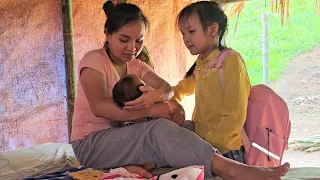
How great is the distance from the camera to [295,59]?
24.1ft

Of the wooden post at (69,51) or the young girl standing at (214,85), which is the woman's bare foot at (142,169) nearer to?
the young girl standing at (214,85)

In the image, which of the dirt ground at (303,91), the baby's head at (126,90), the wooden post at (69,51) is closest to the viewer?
the baby's head at (126,90)

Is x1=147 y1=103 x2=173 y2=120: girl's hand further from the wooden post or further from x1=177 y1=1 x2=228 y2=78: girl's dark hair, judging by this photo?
the wooden post

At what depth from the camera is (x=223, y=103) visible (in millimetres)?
2037

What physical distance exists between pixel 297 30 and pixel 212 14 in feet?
Result: 18.9

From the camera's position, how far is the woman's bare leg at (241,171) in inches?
62.7

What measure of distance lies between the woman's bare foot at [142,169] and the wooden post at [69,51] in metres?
1.37

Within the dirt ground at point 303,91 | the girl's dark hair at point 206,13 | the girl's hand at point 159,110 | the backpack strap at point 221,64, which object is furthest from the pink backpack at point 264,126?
the dirt ground at point 303,91

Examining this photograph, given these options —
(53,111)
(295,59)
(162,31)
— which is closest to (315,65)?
(295,59)

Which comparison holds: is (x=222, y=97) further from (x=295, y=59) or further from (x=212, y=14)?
(x=295, y=59)

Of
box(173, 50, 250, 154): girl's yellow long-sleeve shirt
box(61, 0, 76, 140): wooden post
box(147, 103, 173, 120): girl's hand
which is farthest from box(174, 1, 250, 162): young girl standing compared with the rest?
box(61, 0, 76, 140): wooden post

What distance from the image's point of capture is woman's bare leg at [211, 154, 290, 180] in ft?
→ 5.23

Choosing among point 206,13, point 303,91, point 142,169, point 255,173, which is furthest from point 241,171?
point 303,91

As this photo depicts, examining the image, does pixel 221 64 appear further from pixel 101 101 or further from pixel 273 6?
pixel 273 6
